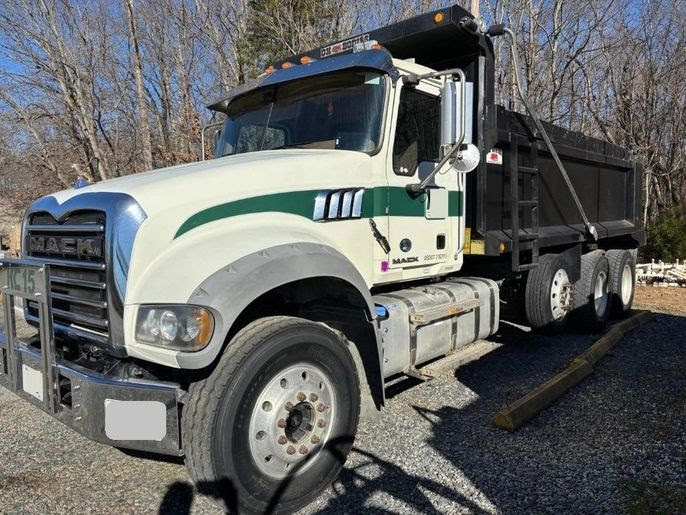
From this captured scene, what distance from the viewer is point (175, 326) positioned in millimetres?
2760

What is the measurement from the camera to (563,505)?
123 inches

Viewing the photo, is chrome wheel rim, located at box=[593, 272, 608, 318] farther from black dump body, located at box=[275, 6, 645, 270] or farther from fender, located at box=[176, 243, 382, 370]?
fender, located at box=[176, 243, 382, 370]

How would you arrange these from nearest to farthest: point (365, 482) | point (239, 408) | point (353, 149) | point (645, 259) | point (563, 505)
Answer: point (239, 408)
point (563, 505)
point (365, 482)
point (353, 149)
point (645, 259)

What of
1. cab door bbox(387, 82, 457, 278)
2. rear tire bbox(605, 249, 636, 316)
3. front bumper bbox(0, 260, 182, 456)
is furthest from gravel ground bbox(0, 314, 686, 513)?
rear tire bbox(605, 249, 636, 316)

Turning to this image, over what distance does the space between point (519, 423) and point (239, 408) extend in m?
2.24

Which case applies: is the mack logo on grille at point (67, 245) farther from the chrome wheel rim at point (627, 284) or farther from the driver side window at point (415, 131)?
the chrome wheel rim at point (627, 284)

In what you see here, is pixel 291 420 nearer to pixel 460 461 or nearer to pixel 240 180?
pixel 460 461

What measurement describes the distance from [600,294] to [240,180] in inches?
223

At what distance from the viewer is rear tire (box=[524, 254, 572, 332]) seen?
6102 millimetres

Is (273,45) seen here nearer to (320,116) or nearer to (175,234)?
(320,116)

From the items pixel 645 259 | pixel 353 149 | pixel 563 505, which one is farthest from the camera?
pixel 645 259

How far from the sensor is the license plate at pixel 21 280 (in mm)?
3094

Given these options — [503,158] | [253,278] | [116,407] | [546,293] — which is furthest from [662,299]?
[116,407]

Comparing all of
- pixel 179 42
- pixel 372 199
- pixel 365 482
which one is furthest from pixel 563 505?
pixel 179 42
